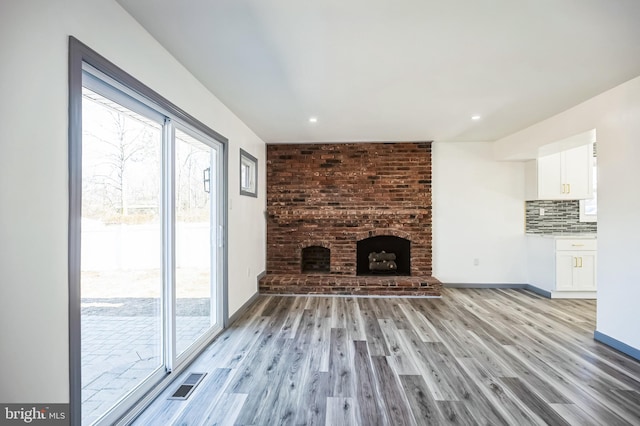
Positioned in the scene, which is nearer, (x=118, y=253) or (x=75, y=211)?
(x=75, y=211)

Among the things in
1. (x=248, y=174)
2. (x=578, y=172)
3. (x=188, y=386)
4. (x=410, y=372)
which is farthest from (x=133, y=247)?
(x=578, y=172)

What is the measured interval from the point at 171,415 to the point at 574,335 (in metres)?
3.81

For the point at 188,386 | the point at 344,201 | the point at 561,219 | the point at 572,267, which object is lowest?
the point at 188,386

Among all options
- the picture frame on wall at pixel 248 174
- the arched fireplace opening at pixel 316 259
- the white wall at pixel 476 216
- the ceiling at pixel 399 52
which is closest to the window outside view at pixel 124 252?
the ceiling at pixel 399 52

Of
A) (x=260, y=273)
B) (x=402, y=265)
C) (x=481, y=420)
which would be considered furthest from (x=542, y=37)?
(x=260, y=273)

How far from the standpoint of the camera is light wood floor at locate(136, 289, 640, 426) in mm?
1908

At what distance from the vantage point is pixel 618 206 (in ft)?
9.34

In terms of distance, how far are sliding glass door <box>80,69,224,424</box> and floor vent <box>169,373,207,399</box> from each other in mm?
161

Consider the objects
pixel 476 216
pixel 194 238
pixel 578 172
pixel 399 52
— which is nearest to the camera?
pixel 399 52

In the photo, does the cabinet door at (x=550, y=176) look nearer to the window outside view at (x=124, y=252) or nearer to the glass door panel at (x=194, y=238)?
the glass door panel at (x=194, y=238)

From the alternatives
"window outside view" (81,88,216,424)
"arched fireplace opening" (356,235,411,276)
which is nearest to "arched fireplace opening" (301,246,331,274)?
"arched fireplace opening" (356,235,411,276)

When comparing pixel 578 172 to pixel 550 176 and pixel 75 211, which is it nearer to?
pixel 550 176

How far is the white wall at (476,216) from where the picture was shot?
16.6 feet

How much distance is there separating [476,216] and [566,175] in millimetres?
1395
